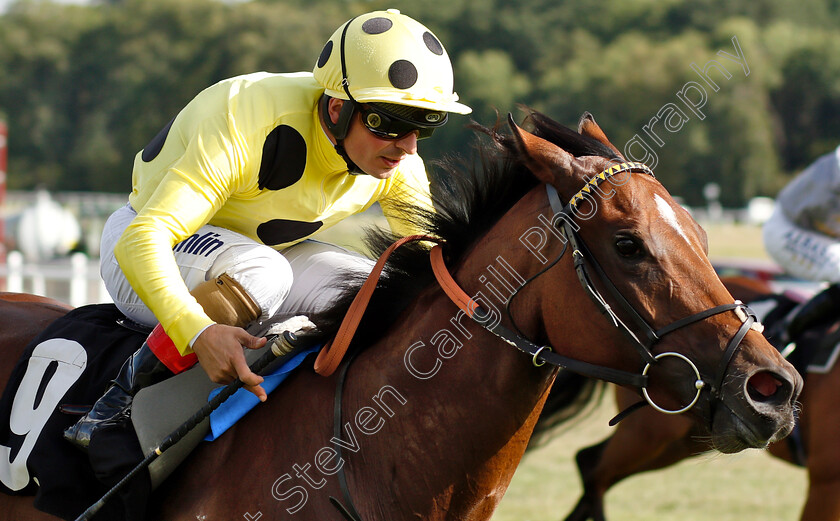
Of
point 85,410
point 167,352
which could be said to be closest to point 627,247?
point 167,352

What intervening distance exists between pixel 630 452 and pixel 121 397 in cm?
354

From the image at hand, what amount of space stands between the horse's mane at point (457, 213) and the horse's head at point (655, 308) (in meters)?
0.17

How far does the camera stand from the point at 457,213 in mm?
2451

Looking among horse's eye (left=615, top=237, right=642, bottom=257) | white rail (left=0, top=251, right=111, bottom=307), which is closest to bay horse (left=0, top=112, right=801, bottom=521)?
horse's eye (left=615, top=237, right=642, bottom=257)

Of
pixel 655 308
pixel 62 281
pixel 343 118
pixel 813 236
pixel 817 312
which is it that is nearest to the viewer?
pixel 655 308

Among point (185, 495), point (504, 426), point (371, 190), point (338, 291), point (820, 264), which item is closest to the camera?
point (504, 426)

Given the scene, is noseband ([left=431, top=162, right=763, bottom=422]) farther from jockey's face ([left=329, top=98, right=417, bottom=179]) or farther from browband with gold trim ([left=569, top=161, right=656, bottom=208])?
jockey's face ([left=329, top=98, right=417, bottom=179])

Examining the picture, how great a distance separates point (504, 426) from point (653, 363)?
43 centimetres

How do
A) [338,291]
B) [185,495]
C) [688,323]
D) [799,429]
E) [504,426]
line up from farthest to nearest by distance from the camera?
[799,429], [338,291], [185,495], [504,426], [688,323]

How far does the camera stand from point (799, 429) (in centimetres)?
493

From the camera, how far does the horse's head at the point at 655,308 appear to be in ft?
6.23

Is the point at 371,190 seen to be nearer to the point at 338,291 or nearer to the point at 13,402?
the point at 338,291

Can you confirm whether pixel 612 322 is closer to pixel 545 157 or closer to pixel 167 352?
pixel 545 157

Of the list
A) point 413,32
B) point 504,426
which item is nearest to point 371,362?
point 504,426
